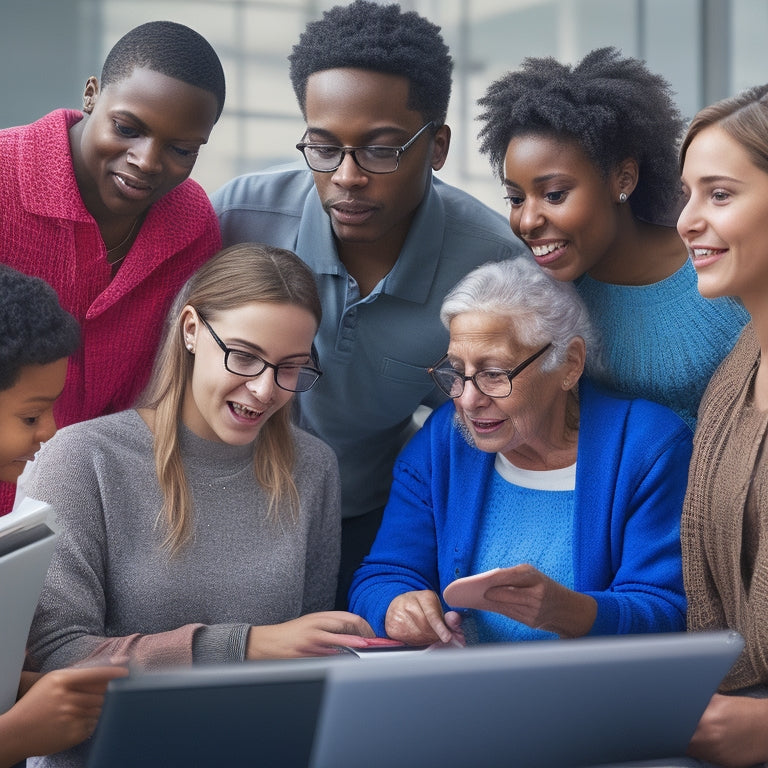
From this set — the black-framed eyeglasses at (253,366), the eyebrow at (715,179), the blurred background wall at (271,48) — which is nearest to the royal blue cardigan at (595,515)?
the black-framed eyeglasses at (253,366)

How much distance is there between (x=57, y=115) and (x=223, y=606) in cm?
100

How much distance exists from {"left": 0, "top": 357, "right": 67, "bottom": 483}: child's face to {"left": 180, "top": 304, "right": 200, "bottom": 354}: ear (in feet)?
0.96

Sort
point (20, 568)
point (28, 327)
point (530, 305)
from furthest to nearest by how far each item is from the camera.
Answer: point (530, 305)
point (28, 327)
point (20, 568)

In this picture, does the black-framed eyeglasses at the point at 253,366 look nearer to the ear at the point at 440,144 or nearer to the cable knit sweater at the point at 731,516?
the ear at the point at 440,144

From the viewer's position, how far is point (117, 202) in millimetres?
1954

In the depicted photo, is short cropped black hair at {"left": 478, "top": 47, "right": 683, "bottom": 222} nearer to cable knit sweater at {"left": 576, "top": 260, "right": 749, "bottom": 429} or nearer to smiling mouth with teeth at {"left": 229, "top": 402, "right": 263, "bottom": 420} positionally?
cable knit sweater at {"left": 576, "top": 260, "right": 749, "bottom": 429}

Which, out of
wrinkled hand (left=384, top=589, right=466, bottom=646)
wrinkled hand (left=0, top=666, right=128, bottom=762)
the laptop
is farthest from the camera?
wrinkled hand (left=384, top=589, right=466, bottom=646)

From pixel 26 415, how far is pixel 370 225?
2.55 feet

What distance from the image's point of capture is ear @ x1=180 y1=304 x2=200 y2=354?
189 cm

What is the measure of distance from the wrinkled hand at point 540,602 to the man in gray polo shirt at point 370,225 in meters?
0.65

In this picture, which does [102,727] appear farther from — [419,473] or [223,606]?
[419,473]

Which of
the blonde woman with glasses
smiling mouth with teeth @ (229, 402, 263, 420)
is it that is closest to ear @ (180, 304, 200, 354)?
the blonde woman with glasses

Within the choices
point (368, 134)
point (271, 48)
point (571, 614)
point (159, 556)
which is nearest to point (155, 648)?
point (159, 556)

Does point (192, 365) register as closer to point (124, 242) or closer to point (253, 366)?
point (253, 366)
